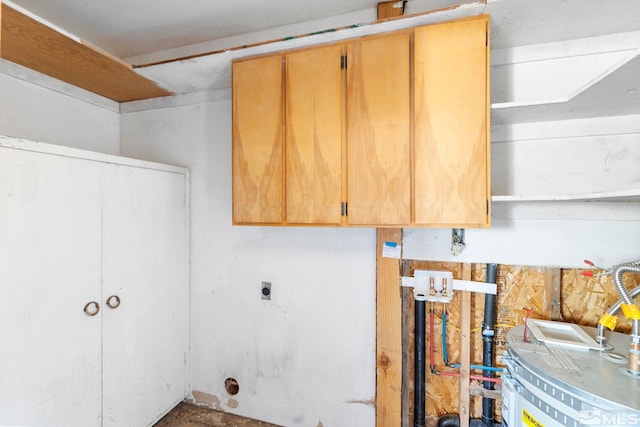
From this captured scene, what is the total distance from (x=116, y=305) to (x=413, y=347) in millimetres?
1624

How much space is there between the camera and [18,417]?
1208 millimetres

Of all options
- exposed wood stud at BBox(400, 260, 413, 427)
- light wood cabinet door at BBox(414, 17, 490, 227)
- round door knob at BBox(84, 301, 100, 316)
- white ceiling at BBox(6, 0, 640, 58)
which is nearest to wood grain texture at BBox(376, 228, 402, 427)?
exposed wood stud at BBox(400, 260, 413, 427)

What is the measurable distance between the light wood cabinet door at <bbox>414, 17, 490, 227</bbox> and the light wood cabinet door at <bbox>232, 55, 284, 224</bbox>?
26.2 inches

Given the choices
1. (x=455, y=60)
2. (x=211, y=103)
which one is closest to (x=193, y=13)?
(x=211, y=103)

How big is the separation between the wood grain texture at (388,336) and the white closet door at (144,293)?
4.31ft

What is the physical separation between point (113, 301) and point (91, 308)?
0.36 ft

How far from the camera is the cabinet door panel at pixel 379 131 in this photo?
132cm

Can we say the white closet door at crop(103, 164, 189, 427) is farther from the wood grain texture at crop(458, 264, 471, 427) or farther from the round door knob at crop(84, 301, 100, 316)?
the wood grain texture at crop(458, 264, 471, 427)

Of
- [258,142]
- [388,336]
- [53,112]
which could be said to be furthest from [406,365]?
[53,112]

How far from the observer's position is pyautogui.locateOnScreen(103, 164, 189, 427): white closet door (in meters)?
1.58

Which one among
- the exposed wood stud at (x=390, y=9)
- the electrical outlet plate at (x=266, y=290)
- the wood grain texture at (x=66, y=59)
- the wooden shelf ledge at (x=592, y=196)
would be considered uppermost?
the exposed wood stud at (x=390, y=9)

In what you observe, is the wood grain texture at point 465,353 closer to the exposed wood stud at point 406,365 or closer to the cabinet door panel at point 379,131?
the exposed wood stud at point 406,365

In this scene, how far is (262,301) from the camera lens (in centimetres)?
194

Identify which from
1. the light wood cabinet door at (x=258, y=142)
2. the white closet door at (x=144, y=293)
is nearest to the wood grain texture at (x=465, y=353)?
the light wood cabinet door at (x=258, y=142)
